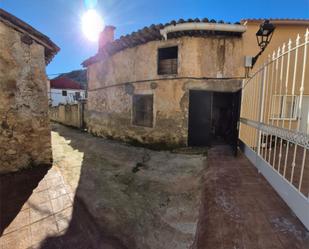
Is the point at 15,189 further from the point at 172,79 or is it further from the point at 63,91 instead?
the point at 63,91

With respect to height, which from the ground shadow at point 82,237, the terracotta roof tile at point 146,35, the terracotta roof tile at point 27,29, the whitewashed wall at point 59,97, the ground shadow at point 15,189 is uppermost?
the terracotta roof tile at point 146,35

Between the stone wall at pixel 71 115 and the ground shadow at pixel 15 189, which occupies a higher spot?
the stone wall at pixel 71 115

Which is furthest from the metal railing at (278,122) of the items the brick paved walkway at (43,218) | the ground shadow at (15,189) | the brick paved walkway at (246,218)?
the ground shadow at (15,189)

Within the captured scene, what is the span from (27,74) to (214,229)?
5.64 meters

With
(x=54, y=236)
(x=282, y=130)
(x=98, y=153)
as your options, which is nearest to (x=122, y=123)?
(x=98, y=153)

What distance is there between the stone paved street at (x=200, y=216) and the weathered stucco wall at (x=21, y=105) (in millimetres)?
696

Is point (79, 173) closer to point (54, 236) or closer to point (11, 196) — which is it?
point (11, 196)

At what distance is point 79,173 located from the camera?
5.46 m

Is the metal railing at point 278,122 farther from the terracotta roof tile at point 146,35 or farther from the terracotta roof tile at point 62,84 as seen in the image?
the terracotta roof tile at point 62,84

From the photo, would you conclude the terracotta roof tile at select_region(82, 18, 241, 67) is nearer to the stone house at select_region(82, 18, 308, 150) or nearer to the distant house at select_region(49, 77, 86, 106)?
the stone house at select_region(82, 18, 308, 150)

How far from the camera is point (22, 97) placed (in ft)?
16.8

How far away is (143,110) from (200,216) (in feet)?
20.8

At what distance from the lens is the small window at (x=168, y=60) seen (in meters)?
8.17

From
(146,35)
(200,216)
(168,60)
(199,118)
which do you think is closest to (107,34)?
(146,35)
